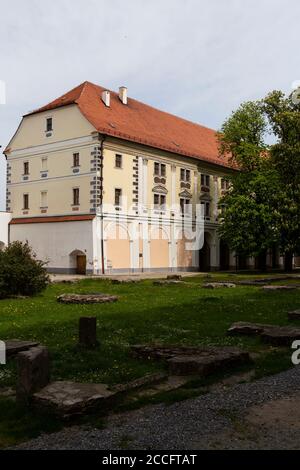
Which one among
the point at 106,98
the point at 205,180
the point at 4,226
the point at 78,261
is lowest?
the point at 78,261

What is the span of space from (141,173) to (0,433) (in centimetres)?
3919

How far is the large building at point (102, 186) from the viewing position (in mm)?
40625

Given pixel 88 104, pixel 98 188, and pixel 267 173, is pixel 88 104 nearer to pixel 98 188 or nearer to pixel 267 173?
pixel 98 188

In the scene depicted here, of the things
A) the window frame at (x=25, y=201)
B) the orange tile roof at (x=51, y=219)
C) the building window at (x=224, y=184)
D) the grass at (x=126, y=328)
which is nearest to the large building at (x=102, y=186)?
the window frame at (x=25, y=201)

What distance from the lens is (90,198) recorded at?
132 feet

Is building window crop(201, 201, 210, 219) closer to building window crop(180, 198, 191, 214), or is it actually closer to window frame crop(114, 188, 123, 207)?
building window crop(180, 198, 191, 214)

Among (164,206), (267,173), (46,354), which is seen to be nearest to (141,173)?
(164,206)

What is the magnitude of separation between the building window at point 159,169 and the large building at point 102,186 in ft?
0.30

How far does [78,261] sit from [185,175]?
14354mm

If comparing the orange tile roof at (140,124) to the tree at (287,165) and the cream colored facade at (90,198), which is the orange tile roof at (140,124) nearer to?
the cream colored facade at (90,198)

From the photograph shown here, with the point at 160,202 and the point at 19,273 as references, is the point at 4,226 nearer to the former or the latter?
the point at 160,202

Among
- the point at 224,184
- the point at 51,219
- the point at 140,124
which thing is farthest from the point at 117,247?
the point at 224,184

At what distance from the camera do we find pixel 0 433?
19.2 ft

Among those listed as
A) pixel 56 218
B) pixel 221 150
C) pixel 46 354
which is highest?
pixel 221 150
